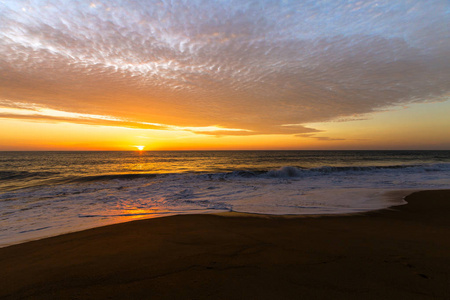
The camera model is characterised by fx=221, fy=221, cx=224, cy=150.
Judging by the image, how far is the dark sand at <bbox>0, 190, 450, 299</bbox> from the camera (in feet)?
10.4

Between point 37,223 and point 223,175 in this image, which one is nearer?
point 37,223

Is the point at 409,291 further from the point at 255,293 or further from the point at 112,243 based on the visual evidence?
the point at 112,243

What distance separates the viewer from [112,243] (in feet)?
16.9

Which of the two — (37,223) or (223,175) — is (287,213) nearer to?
(37,223)

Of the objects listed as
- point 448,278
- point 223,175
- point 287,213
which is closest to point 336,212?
point 287,213

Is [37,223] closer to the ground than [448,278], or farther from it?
closer to the ground

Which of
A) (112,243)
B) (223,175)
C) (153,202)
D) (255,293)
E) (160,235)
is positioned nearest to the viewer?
(255,293)

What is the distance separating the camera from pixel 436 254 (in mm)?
4262

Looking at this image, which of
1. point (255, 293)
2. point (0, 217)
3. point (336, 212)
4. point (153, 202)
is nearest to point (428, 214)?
point (336, 212)

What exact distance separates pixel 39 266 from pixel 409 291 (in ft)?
20.0

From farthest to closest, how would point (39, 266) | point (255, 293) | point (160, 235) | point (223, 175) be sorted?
point (223, 175), point (160, 235), point (39, 266), point (255, 293)

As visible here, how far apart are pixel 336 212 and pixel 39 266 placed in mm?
8447

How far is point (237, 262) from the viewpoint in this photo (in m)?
4.00

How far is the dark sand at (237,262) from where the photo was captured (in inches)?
124
